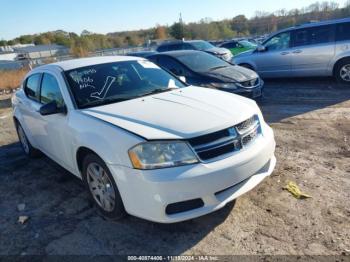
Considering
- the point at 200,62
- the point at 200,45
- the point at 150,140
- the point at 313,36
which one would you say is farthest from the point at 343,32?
the point at 200,45

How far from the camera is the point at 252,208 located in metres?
3.51

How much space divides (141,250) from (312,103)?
5.98 meters

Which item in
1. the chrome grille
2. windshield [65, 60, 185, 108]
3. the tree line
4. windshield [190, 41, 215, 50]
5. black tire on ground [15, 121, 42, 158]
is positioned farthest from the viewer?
the tree line

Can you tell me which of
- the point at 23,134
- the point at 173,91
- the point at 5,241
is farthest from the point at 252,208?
the point at 23,134

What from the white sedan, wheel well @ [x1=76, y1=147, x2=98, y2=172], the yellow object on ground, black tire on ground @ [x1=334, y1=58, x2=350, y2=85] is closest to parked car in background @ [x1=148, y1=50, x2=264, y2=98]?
black tire on ground @ [x1=334, y1=58, x2=350, y2=85]

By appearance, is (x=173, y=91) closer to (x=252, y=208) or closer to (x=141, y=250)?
(x=252, y=208)

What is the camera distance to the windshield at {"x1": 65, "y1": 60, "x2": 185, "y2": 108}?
3926mm

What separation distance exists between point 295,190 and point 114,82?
2.51 meters

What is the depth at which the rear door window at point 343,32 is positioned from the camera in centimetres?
890

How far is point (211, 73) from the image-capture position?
7707 mm

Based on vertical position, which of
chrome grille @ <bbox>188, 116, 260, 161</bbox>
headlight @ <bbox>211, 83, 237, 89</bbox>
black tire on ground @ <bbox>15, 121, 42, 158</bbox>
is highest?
chrome grille @ <bbox>188, 116, 260, 161</bbox>

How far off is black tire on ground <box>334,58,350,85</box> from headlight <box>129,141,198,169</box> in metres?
7.78

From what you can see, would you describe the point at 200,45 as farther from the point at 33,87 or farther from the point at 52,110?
the point at 52,110

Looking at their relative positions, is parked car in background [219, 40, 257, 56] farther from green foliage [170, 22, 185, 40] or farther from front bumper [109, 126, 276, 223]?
green foliage [170, 22, 185, 40]
